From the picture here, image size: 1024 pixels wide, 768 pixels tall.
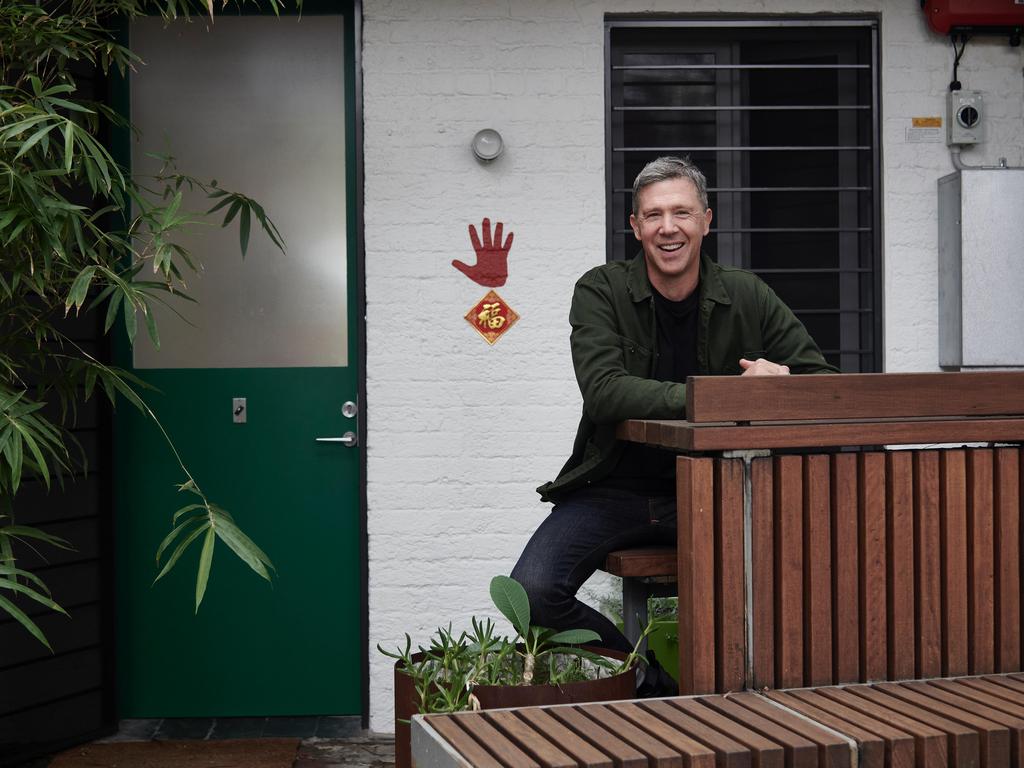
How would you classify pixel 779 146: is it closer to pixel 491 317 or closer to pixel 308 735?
pixel 491 317

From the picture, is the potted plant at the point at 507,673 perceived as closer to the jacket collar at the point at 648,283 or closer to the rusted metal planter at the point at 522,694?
the rusted metal planter at the point at 522,694

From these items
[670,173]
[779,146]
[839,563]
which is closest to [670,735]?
[839,563]

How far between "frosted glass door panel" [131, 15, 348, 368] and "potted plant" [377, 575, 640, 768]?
2.13 meters

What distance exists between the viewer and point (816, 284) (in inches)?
167

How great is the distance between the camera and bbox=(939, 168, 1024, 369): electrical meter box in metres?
3.98

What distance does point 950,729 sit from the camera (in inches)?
68.4

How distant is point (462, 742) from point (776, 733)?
18.0 inches

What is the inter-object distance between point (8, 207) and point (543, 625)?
5.02 ft

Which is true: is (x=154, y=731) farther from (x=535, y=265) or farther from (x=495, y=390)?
(x=535, y=265)

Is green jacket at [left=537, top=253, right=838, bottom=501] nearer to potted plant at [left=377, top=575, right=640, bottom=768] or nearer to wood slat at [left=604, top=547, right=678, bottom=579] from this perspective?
wood slat at [left=604, top=547, right=678, bottom=579]

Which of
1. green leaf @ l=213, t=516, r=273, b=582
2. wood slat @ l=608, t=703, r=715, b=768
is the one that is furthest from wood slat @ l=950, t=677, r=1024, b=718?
green leaf @ l=213, t=516, r=273, b=582

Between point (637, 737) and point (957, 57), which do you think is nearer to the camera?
point (637, 737)

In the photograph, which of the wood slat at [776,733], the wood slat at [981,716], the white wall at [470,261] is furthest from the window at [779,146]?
the wood slat at [776,733]

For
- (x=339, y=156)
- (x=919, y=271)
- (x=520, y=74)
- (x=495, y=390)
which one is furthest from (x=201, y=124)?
(x=919, y=271)
